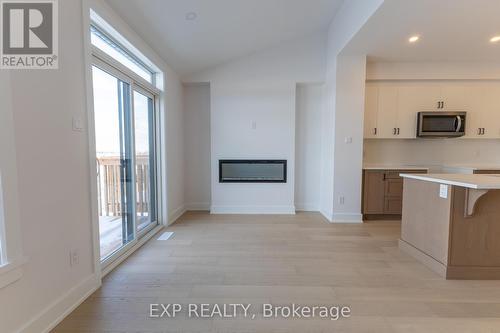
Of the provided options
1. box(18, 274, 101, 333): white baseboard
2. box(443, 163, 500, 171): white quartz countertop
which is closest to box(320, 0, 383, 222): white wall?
box(443, 163, 500, 171): white quartz countertop

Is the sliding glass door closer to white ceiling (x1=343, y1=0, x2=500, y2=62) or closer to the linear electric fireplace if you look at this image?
the linear electric fireplace

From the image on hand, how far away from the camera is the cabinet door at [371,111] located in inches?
160

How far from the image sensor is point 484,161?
434cm

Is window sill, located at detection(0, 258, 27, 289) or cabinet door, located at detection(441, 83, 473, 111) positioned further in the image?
cabinet door, located at detection(441, 83, 473, 111)

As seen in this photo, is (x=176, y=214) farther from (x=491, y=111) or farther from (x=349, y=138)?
(x=491, y=111)

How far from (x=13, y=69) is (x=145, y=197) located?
2.23 meters

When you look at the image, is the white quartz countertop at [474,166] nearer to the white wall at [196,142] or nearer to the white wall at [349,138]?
the white wall at [349,138]

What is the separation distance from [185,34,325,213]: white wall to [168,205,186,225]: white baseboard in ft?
1.96

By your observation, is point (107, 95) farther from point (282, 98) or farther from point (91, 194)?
point (282, 98)

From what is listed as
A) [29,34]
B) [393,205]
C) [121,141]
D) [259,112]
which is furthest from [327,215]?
[29,34]

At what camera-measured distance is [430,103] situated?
4055 mm

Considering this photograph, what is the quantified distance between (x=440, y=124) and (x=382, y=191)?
149 centimetres

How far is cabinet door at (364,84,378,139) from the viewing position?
4.07 m

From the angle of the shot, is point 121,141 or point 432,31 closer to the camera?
point 121,141
